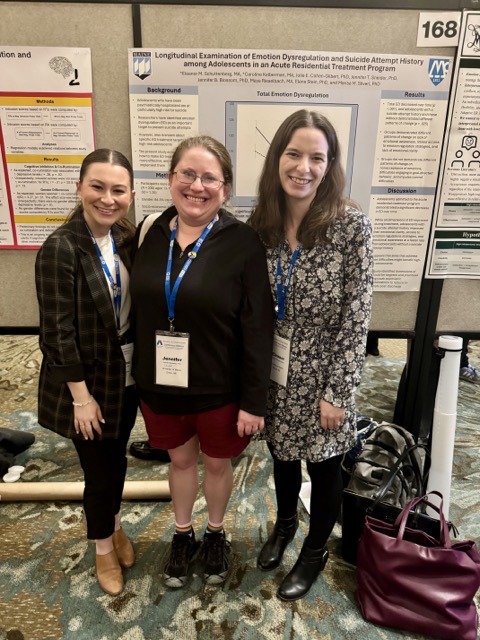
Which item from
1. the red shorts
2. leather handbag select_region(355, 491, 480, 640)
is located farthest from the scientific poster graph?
leather handbag select_region(355, 491, 480, 640)

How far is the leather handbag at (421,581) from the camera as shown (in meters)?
1.39

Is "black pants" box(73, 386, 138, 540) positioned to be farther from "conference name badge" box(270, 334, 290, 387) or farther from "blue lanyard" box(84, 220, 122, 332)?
"conference name badge" box(270, 334, 290, 387)

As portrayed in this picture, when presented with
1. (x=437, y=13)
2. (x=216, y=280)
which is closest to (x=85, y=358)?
(x=216, y=280)

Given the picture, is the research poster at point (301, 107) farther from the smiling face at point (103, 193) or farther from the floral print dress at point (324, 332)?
the floral print dress at point (324, 332)

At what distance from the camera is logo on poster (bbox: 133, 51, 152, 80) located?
163 centimetres

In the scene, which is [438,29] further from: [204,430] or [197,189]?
[204,430]

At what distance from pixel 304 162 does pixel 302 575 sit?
1.37m

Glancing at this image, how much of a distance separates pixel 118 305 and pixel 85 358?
7.3 inches

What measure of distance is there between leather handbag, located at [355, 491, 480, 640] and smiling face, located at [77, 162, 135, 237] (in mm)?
1280

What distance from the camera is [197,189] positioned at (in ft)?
4.07

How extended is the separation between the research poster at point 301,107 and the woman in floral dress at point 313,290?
505 millimetres

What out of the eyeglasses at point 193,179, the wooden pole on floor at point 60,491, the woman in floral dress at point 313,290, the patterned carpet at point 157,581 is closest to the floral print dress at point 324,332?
the woman in floral dress at point 313,290

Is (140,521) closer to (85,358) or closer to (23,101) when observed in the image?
(85,358)

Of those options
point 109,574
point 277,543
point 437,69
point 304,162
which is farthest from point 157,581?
point 437,69
